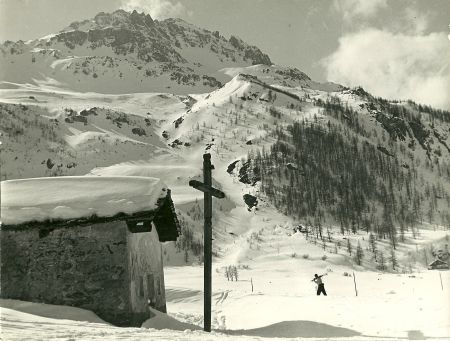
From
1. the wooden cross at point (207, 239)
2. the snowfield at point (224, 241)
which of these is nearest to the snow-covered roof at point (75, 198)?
the snowfield at point (224, 241)

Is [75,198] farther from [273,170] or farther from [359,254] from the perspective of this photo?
[273,170]

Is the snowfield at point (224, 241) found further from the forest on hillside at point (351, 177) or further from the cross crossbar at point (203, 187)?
the forest on hillside at point (351, 177)

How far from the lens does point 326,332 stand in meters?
11.5

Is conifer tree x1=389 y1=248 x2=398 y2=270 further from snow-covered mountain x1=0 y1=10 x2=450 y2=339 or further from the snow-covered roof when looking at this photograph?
the snow-covered roof

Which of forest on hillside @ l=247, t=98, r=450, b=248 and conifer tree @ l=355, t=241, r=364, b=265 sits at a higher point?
forest on hillside @ l=247, t=98, r=450, b=248

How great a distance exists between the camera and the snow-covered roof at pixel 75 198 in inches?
393

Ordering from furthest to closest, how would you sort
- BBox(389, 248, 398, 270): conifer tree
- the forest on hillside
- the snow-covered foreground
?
the forest on hillside, BBox(389, 248, 398, 270): conifer tree, the snow-covered foreground

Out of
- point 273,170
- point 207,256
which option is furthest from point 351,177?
point 207,256

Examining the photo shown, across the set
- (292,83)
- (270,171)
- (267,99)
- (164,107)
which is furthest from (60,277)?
(292,83)

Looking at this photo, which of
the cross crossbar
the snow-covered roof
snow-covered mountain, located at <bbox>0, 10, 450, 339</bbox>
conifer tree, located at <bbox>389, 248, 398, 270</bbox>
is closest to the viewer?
the snow-covered roof

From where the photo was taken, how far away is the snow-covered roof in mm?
9992

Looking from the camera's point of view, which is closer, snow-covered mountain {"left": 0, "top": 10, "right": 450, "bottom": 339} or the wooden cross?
the wooden cross

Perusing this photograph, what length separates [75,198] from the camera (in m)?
10.4

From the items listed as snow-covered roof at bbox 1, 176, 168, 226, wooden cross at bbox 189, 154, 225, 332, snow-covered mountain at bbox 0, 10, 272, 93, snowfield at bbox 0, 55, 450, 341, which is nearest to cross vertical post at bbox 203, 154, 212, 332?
wooden cross at bbox 189, 154, 225, 332
